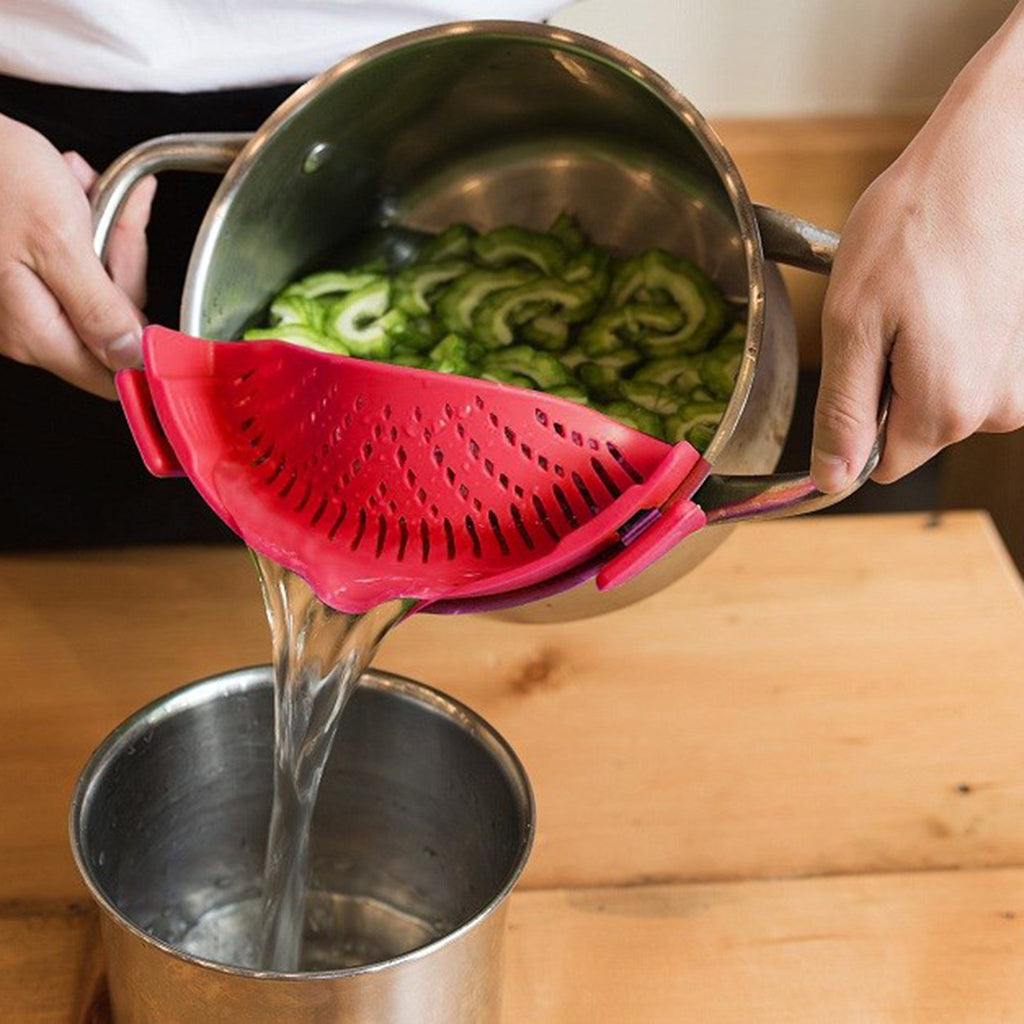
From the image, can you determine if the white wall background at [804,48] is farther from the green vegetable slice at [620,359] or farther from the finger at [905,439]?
the finger at [905,439]

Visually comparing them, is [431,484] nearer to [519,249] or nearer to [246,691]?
[246,691]

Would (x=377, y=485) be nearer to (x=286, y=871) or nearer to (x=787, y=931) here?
(x=286, y=871)

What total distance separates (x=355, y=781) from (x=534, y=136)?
342 millimetres

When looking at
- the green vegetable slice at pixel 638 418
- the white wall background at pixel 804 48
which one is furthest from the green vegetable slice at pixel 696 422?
the white wall background at pixel 804 48

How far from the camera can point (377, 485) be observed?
0.60 meters

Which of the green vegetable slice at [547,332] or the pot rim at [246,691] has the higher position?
the green vegetable slice at [547,332]

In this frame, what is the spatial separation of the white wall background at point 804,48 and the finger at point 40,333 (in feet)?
2.82

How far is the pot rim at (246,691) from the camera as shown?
506 mm

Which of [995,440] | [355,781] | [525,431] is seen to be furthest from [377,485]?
[995,440]

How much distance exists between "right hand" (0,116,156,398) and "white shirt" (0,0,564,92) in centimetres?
7

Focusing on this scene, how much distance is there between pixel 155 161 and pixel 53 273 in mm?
74

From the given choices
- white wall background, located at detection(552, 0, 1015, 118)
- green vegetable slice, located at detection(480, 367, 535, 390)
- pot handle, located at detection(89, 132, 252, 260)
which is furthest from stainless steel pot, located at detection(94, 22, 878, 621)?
white wall background, located at detection(552, 0, 1015, 118)

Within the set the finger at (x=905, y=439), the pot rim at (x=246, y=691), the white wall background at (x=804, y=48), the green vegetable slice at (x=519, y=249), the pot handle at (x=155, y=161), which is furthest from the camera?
the white wall background at (x=804, y=48)

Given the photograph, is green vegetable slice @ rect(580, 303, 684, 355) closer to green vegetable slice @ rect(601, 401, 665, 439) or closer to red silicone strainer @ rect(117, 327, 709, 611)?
green vegetable slice @ rect(601, 401, 665, 439)
